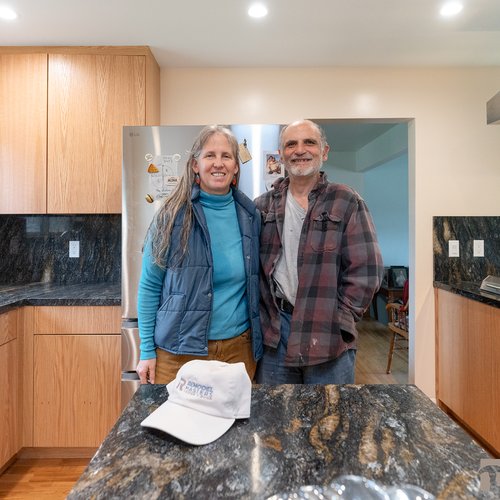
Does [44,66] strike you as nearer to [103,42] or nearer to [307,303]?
[103,42]

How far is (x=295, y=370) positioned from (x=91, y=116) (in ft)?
6.33

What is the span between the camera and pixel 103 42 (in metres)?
2.26

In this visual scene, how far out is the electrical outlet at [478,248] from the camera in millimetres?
2637

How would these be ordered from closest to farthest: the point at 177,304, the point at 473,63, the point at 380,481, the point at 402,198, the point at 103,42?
the point at 380,481
the point at 177,304
the point at 103,42
the point at 473,63
the point at 402,198

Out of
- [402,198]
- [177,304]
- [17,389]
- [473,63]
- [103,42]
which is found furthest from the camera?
[402,198]

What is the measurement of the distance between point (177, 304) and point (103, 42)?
73.0 inches

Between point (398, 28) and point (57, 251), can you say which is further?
point (57, 251)

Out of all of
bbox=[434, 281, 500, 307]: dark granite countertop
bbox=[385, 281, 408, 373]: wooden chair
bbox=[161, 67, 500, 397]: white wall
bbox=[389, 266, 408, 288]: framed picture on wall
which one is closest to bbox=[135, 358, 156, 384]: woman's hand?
bbox=[434, 281, 500, 307]: dark granite countertop

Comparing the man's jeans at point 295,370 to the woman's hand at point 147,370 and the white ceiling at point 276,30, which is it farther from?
the white ceiling at point 276,30

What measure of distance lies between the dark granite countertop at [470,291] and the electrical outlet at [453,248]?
0.20 meters

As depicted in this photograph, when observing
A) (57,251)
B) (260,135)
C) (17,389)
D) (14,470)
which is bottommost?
(14,470)

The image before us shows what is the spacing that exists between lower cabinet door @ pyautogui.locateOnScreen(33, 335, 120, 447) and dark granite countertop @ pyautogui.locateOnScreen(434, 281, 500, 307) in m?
1.98

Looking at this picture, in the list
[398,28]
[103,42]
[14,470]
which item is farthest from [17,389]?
[398,28]

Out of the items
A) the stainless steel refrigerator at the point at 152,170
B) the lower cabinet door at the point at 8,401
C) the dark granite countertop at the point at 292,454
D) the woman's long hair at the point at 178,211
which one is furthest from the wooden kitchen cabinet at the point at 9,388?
the dark granite countertop at the point at 292,454
